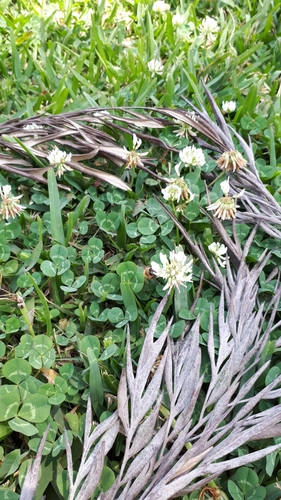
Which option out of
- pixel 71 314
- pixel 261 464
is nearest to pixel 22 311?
pixel 71 314

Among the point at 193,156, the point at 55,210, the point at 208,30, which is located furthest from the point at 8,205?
the point at 208,30

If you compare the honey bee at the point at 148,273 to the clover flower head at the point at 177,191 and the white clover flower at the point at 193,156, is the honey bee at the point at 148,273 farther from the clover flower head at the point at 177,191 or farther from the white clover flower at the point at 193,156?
the white clover flower at the point at 193,156

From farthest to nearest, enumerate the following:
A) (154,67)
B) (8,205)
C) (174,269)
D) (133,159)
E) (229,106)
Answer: (154,67) < (229,106) < (133,159) < (8,205) < (174,269)

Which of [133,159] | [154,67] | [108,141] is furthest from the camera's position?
[154,67]

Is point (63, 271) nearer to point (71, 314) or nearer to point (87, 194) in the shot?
point (71, 314)

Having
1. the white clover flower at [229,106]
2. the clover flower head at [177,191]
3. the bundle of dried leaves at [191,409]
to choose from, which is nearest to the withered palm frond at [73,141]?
the clover flower head at [177,191]

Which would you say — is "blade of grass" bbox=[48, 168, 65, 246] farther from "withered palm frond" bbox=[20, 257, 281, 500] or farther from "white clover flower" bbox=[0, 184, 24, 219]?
"withered palm frond" bbox=[20, 257, 281, 500]

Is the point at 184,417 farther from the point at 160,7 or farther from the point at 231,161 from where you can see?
the point at 160,7

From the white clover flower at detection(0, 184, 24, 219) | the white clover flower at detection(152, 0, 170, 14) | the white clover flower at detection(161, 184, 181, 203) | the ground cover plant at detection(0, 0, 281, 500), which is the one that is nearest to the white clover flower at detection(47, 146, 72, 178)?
the ground cover plant at detection(0, 0, 281, 500)
